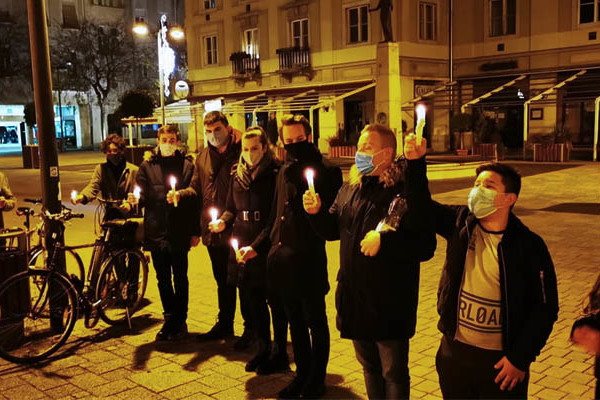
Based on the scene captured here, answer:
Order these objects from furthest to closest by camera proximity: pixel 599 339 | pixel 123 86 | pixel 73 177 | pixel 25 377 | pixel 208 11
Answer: pixel 123 86, pixel 208 11, pixel 73 177, pixel 25 377, pixel 599 339

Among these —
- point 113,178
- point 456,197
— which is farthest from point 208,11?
point 113,178

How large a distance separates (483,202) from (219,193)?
3.01 meters

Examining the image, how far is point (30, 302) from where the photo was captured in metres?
5.76

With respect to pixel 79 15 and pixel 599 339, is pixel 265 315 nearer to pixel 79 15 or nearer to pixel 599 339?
pixel 599 339

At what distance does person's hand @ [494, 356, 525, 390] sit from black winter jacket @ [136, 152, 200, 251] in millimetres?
3525

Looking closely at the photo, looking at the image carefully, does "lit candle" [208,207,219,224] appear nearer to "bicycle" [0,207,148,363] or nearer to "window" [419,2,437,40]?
"bicycle" [0,207,148,363]

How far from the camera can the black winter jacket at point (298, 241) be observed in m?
4.37

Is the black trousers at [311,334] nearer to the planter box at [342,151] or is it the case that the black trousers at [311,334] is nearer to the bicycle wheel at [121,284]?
the bicycle wheel at [121,284]

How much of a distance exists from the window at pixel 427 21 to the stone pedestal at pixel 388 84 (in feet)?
36.0

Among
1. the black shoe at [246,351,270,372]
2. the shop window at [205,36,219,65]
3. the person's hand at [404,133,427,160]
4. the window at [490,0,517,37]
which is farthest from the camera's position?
the shop window at [205,36,219,65]

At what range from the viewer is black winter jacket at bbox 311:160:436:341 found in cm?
344

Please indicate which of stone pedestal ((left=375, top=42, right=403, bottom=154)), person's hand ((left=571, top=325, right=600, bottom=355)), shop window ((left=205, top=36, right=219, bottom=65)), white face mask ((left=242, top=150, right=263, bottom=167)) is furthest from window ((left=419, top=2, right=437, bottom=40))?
person's hand ((left=571, top=325, right=600, bottom=355))

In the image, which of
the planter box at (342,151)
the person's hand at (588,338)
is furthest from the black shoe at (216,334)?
the planter box at (342,151)

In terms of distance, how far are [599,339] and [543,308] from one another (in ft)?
1.04
